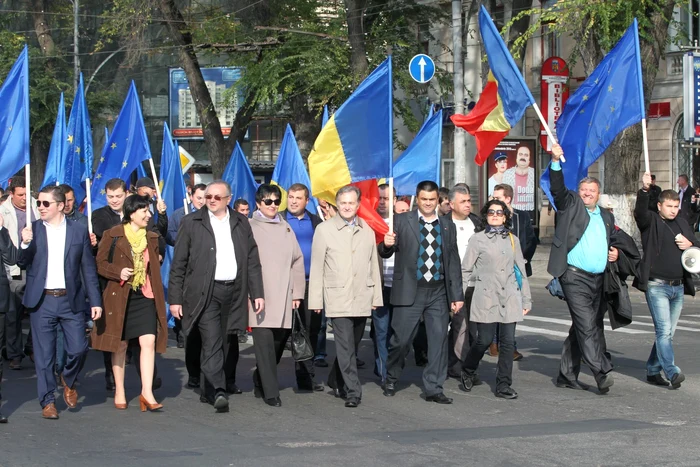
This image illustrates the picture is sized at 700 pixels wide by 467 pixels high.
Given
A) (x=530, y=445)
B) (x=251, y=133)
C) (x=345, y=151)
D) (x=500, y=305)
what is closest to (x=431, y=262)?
(x=500, y=305)

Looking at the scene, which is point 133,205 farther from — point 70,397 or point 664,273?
point 664,273

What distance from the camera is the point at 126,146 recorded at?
41.6 feet

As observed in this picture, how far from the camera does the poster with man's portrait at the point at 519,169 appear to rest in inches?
982

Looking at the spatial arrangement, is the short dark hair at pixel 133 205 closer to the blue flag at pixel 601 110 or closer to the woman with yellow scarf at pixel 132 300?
the woman with yellow scarf at pixel 132 300

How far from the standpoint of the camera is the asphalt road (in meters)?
7.20

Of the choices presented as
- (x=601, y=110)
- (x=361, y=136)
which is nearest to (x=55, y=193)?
(x=361, y=136)

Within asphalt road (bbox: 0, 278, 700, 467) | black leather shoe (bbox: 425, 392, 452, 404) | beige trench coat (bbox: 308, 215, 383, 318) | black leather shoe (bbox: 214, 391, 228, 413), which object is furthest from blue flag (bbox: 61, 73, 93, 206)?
black leather shoe (bbox: 425, 392, 452, 404)

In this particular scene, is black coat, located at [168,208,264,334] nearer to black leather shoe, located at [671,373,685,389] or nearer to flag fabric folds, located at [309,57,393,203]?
flag fabric folds, located at [309,57,393,203]

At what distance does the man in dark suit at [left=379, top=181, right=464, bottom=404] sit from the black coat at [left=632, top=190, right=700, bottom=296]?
169 cm

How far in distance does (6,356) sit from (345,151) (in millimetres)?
4309

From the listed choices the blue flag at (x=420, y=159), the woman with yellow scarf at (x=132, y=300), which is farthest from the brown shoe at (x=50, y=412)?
the blue flag at (x=420, y=159)

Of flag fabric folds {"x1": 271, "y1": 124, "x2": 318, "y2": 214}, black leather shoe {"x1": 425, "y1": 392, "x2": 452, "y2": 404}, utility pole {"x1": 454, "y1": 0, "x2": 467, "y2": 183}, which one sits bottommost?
black leather shoe {"x1": 425, "y1": 392, "x2": 452, "y2": 404}

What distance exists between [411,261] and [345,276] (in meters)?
0.58

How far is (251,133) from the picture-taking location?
57.8 m
